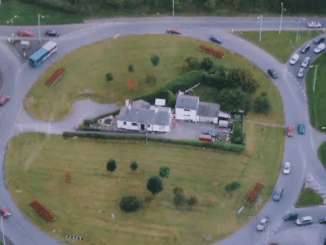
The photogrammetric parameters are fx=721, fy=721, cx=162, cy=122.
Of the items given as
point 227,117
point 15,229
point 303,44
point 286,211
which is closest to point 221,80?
point 227,117

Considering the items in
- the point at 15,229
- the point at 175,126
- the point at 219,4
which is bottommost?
the point at 15,229

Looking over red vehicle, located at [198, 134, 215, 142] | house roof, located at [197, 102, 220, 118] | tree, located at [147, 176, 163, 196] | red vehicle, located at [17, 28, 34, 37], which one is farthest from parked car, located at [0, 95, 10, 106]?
red vehicle, located at [198, 134, 215, 142]

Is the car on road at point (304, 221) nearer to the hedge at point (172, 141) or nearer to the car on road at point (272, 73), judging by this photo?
the hedge at point (172, 141)

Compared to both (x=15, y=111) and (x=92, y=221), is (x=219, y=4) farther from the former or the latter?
(x=92, y=221)

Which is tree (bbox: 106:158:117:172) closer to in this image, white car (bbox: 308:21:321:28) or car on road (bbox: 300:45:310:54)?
car on road (bbox: 300:45:310:54)

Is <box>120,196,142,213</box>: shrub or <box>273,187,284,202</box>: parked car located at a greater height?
<box>273,187,284,202</box>: parked car

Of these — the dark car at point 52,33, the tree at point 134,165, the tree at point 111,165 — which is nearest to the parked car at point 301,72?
the tree at point 134,165
